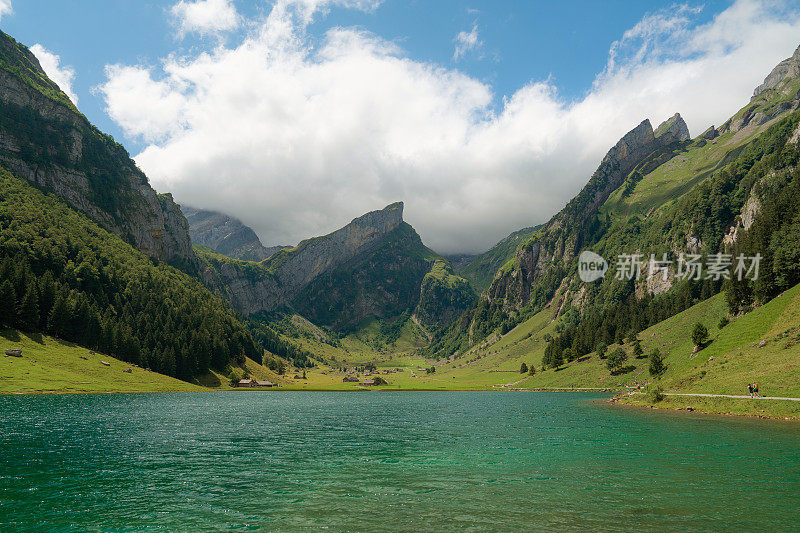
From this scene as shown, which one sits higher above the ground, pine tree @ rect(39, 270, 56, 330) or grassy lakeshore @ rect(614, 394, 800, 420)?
pine tree @ rect(39, 270, 56, 330)

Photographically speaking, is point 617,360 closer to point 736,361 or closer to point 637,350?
point 637,350

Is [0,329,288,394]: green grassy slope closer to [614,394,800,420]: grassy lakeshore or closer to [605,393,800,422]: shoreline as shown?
[605,393,800,422]: shoreline

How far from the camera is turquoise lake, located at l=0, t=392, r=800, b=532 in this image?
19.6 metres

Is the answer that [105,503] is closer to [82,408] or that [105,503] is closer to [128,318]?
[82,408]

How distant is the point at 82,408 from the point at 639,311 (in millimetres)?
207658

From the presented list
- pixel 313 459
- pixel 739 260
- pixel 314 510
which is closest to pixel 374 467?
pixel 313 459

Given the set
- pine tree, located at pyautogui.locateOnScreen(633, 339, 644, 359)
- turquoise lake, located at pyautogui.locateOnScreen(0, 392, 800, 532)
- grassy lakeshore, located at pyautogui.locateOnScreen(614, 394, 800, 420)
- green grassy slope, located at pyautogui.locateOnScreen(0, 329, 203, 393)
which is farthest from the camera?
pine tree, located at pyautogui.locateOnScreen(633, 339, 644, 359)

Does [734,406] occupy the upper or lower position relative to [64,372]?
upper

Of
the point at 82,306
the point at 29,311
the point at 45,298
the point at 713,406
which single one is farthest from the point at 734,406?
the point at 45,298

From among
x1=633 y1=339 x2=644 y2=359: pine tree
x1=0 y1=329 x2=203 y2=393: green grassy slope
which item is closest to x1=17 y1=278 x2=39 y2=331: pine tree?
x1=0 y1=329 x2=203 y2=393: green grassy slope

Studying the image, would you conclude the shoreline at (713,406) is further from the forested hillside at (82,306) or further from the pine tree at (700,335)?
the forested hillside at (82,306)

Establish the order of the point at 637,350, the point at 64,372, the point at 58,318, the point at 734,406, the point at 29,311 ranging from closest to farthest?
the point at 734,406 → the point at 64,372 → the point at 29,311 → the point at 637,350 → the point at 58,318

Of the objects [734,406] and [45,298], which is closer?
[734,406]

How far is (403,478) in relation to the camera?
93.8 feet
